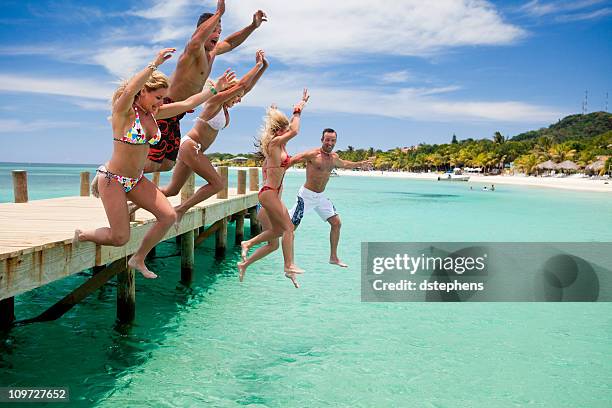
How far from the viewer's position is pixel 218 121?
5090mm

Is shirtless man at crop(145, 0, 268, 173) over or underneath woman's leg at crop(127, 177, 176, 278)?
over

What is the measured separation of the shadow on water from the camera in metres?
8.26

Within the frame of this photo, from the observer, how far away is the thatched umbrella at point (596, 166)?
95875mm

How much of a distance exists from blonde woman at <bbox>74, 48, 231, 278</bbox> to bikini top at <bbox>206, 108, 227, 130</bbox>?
2.28 feet

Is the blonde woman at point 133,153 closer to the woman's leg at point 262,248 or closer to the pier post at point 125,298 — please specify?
the woman's leg at point 262,248

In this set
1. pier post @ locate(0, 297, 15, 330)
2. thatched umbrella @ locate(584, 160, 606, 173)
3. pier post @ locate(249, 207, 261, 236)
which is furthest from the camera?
thatched umbrella @ locate(584, 160, 606, 173)

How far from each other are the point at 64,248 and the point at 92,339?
11.8ft

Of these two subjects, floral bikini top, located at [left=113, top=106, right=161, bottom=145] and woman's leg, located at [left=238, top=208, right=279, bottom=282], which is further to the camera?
woman's leg, located at [left=238, top=208, right=279, bottom=282]

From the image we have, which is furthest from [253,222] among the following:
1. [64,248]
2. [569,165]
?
[569,165]

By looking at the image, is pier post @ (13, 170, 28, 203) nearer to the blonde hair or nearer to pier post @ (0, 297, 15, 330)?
pier post @ (0, 297, 15, 330)

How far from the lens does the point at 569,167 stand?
104 metres

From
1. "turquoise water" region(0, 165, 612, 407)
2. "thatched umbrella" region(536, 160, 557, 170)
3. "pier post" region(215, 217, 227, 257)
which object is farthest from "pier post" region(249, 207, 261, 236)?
"thatched umbrella" region(536, 160, 557, 170)

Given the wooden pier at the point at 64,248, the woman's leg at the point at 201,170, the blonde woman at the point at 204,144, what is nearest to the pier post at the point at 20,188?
the wooden pier at the point at 64,248

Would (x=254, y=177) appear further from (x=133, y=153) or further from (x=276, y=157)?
(x=133, y=153)
